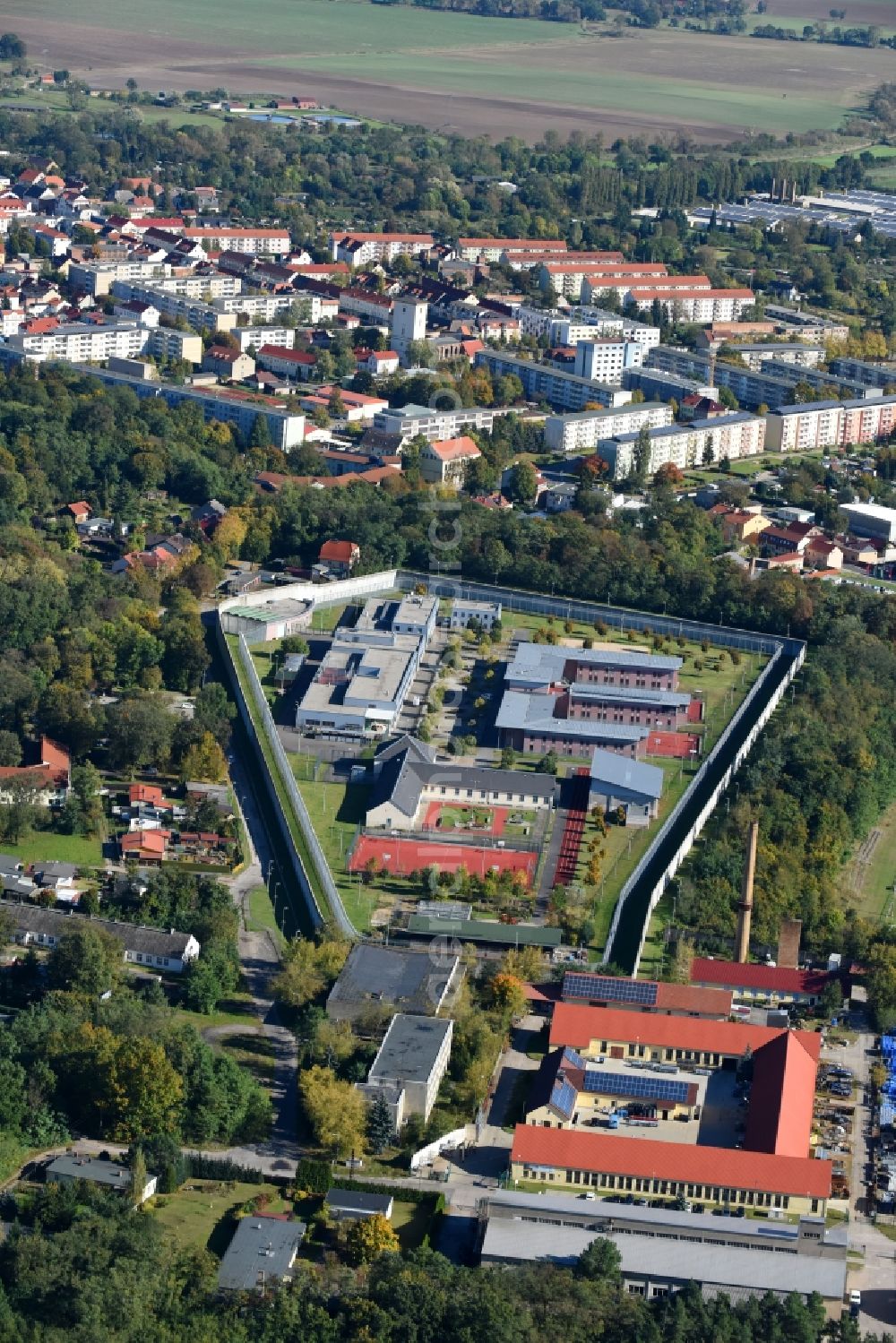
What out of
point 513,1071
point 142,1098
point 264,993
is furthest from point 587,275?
point 142,1098

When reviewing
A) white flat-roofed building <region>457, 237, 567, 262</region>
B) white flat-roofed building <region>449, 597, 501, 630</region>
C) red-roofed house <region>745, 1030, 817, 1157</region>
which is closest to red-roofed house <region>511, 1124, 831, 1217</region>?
red-roofed house <region>745, 1030, 817, 1157</region>

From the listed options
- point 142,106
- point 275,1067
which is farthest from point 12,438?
point 142,106

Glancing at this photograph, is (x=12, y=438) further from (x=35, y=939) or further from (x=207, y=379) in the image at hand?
(x=35, y=939)

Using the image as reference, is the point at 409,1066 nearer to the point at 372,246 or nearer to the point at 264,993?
the point at 264,993

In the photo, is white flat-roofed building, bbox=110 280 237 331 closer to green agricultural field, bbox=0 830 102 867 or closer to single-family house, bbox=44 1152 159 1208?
green agricultural field, bbox=0 830 102 867

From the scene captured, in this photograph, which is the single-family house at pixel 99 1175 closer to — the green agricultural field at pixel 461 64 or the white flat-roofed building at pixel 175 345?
the white flat-roofed building at pixel 175 345

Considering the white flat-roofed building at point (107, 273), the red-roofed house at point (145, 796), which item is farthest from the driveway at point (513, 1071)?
the white flat-roofed building at point (107, 273)
